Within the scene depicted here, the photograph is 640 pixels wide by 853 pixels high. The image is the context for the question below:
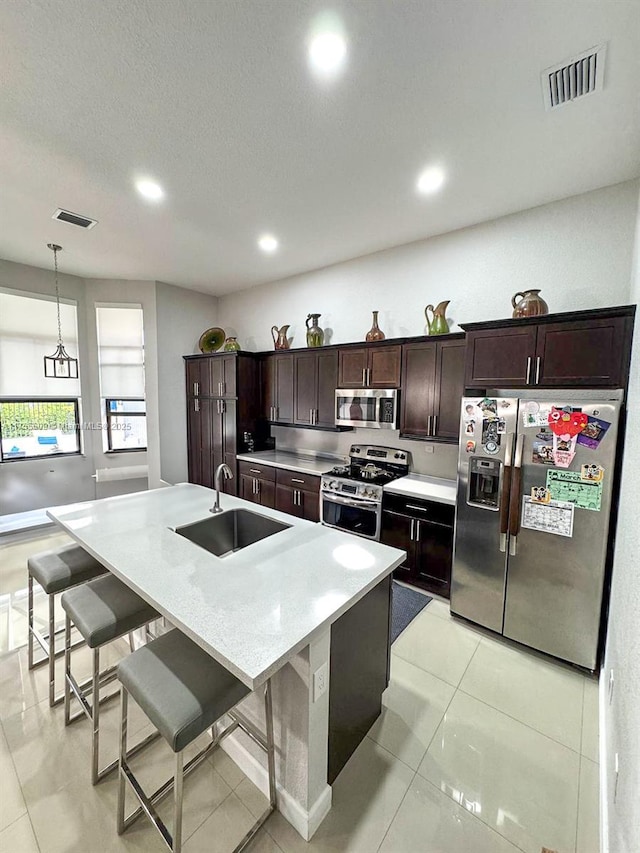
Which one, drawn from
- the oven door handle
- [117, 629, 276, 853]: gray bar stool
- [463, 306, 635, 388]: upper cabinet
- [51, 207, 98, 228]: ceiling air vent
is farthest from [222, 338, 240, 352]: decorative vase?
[117, 629, 276, 853]: gray bar stool

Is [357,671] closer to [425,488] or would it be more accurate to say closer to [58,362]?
[425,488]

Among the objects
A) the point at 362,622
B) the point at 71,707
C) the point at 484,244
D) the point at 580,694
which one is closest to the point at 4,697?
the point at 71,707

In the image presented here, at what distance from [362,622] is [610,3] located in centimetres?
269

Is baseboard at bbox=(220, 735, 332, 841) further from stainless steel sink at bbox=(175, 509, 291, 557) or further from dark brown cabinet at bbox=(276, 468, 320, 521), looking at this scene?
dark brown cabinet at bbox=(276, 468, 320, 521)

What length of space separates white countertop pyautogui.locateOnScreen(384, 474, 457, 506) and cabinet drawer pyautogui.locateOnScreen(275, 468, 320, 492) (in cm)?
87

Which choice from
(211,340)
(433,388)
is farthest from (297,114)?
(211,340)

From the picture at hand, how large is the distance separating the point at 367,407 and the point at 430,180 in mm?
1934

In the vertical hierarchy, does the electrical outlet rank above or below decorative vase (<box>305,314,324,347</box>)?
below

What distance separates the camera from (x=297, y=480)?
388 centimetres

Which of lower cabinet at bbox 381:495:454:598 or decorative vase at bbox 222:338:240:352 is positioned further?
decorative vase at bbox 222:338:240:352

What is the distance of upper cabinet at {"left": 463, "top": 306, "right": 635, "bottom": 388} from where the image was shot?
6.72ft

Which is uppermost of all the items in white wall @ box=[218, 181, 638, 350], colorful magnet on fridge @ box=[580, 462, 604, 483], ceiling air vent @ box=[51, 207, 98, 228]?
ceiling air vent @ box=[51, 207, 98, 228]

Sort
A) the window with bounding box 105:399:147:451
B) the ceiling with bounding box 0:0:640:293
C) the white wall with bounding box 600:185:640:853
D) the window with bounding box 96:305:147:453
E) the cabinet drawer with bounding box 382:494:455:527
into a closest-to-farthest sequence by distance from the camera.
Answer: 1. the white wall with bounding box 600:185:640:853
2. the ceiling with bounding box 0:0:640:293
3. the cabinet drawer with bounding box 382:494:455:527
4. the window with bounding box 96:305:147:453
5. the window with bounding box 105:399:147:451

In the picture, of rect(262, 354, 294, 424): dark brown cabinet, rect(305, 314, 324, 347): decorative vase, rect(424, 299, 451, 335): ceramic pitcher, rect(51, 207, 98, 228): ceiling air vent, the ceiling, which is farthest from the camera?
rect(262, 354, 294, 424): dark brown cabinet
